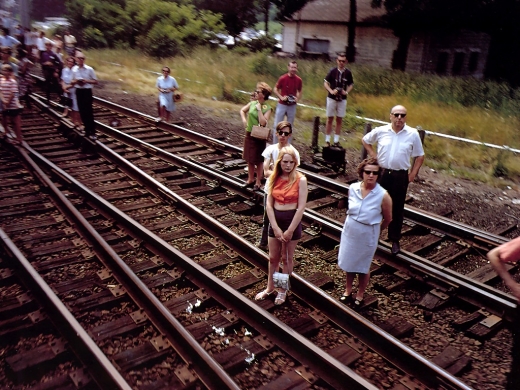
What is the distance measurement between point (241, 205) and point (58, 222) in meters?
2.80

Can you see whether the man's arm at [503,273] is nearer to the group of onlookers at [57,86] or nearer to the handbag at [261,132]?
the handbag at [261,132]

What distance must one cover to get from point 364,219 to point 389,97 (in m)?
13.9

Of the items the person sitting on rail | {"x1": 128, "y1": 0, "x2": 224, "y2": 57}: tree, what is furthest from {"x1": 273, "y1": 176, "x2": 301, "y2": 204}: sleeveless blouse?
{"x1": 128, "y1": 0, "x2": 224, "y2": 57}: tree

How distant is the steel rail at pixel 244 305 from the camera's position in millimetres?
4281

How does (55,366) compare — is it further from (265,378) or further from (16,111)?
(16,111)

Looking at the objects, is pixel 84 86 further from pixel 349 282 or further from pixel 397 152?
pixel 349 282

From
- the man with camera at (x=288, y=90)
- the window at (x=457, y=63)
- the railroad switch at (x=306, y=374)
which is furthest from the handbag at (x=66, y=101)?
the window at (x=457, y=63)

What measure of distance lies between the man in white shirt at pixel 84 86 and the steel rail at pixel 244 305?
294cm

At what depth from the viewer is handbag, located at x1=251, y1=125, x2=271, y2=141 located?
7766 millimetres

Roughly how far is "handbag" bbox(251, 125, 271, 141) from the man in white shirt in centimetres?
454

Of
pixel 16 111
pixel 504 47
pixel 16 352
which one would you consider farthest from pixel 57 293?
pixel 504 47

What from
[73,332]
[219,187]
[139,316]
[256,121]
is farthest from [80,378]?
[219,187]

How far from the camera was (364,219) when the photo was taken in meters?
5.09

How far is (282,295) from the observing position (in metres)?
5.44
